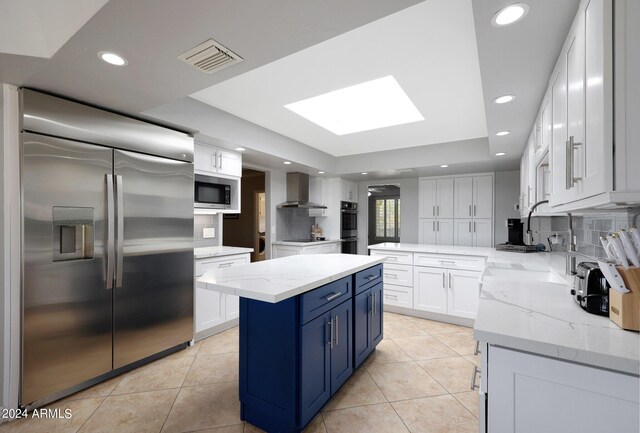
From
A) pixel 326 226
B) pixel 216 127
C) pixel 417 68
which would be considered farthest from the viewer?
pixel 326 226

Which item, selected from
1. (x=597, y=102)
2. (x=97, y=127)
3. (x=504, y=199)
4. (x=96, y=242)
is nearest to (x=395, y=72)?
(x=597, y=102)

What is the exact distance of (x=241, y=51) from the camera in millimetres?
1545

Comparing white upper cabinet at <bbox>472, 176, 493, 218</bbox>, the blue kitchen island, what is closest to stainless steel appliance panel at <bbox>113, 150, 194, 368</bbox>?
the blue kitchen island

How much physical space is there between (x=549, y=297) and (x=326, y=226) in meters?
4.22

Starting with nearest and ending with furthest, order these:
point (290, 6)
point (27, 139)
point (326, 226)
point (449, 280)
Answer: point (290, 6)
point (27, 139)
point (449, 280)
point (326, 226)

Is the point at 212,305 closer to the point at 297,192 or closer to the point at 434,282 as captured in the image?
the point at 297,192

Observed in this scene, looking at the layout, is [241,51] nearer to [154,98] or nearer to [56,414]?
[154,98]

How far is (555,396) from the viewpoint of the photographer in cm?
93

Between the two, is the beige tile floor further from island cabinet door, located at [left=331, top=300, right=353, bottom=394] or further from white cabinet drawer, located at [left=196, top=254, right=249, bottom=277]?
white cabinet drawer, located at [left=196, top=254, right=249, bottom=277]

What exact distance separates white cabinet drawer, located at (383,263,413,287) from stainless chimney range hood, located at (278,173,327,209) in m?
1.73

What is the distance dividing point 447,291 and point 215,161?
3.25 metres

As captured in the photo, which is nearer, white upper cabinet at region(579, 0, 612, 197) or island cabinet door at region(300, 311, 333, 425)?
white upper cabinet at region(579, 0, 612, 197)

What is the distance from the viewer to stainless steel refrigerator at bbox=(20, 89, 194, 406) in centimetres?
193

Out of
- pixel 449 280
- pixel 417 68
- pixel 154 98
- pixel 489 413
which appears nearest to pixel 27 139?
pixel 154 98
